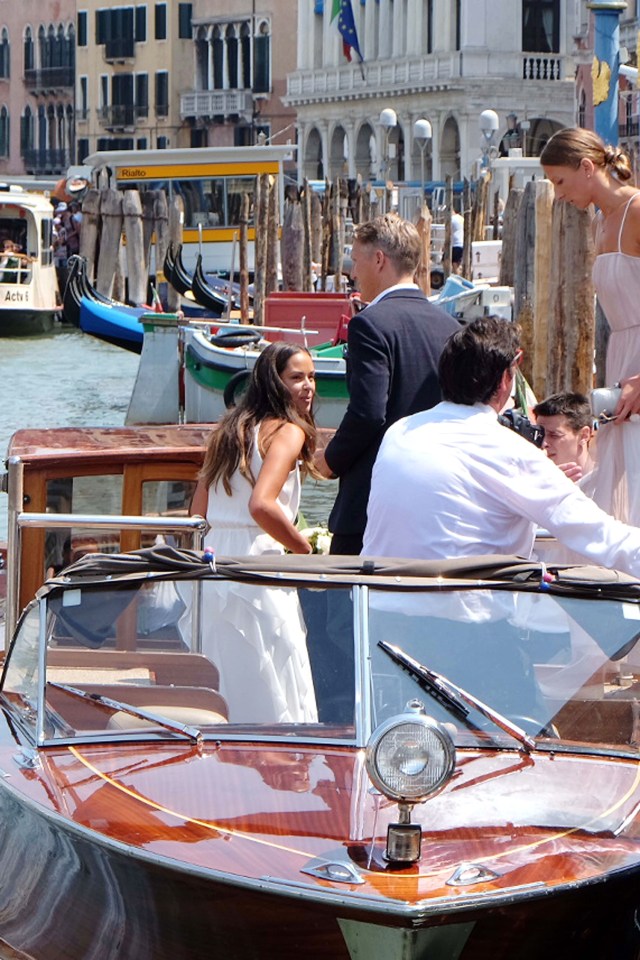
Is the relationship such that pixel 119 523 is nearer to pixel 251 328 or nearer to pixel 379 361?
pixel 379 361

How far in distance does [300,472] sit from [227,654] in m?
1.11

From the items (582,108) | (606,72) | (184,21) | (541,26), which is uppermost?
(184,21)

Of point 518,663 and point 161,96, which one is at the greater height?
point 161,96

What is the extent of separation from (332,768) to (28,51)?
2180 inches

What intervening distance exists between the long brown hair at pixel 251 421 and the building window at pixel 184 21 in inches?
1887

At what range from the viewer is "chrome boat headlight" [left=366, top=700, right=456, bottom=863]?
259 cm

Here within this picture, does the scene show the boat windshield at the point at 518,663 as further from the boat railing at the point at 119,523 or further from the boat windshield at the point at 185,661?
the boat railing at the point at 119,523

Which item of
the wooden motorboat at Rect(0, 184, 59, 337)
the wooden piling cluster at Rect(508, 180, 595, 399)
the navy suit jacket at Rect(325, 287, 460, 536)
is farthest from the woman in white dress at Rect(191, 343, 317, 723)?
the wooden motorboat at Rect(0, 184, 59, 337)

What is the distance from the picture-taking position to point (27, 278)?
1032 inches

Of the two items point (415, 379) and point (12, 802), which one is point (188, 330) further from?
point (12, 802)

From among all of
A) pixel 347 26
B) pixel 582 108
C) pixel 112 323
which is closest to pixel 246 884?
pixel 112 323

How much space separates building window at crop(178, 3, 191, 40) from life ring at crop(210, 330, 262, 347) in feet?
123

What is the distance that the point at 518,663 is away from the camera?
304cm

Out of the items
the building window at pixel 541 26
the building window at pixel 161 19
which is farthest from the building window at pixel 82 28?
the building window at pixel 541 26
